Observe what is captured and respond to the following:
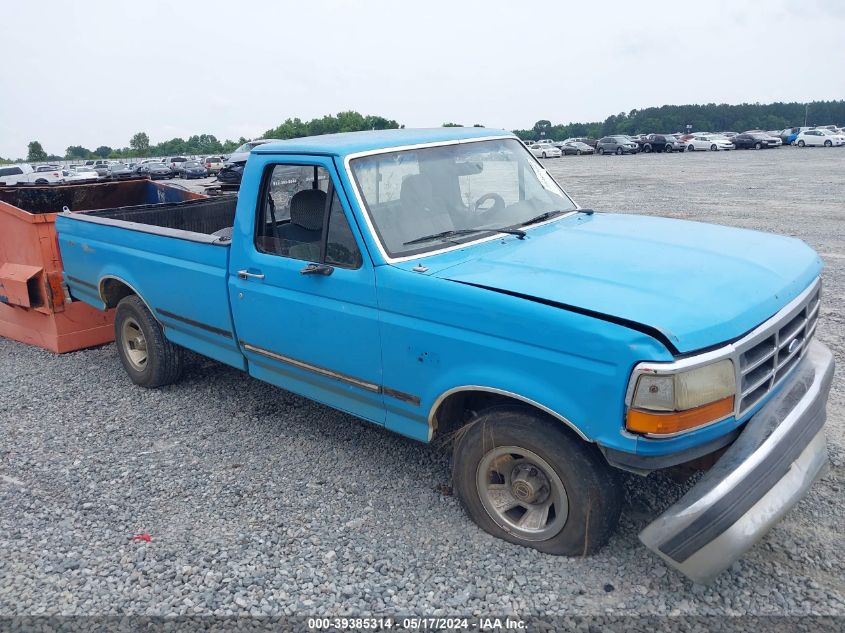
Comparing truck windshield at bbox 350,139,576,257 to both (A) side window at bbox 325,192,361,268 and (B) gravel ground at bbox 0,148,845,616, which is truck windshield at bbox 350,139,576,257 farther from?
(B) gravel ground at bbox 0,148,845,616

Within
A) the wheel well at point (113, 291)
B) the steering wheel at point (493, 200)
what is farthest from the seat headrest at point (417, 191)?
the wheel well at point (113, 291)

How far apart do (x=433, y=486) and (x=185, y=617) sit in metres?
1.52

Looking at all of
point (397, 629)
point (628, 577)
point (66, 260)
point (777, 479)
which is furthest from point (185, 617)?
point (66, 260)

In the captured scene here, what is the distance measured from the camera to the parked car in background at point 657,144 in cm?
4978

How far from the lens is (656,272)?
325 cm

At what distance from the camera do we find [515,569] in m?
3.23

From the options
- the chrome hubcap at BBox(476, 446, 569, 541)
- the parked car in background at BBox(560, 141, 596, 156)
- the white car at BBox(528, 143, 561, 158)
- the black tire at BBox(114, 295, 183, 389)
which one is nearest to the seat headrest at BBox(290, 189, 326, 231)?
the chrome hubcap at BBox(476, 446, 569, 541)

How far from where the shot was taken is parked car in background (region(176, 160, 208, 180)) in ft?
147

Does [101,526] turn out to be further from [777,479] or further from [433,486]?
[777,479]

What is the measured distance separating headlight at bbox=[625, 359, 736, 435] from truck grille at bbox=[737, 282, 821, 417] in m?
0.12

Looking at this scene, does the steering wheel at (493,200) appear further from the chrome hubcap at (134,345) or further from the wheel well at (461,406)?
the chrome hubcap at (134,345)

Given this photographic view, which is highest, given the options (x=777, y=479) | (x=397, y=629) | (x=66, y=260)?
(x=66, y=260)

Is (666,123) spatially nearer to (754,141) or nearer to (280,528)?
(754,141)

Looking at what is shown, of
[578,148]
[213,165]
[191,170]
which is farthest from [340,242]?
[578,148]
